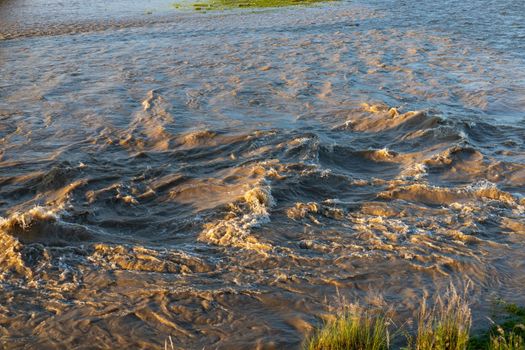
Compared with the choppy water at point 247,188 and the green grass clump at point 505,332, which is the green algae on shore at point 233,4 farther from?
the green grass clump at point 505,332

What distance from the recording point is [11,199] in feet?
32.6

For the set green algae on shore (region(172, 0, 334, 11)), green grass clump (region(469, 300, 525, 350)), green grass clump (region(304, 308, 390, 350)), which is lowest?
green grass clump (region(469, 300, 525, 350))

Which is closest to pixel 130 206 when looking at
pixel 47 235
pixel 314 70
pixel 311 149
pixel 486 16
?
Answer: pixel 47 235

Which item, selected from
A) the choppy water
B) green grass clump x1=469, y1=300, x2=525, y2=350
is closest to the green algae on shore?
the choppy water

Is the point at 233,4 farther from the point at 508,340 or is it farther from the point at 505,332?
the point at 508,340

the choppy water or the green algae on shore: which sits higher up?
the green algae on shore

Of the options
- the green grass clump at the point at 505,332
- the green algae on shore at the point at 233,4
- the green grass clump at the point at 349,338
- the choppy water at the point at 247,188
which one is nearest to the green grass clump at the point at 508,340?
the green grass clump at the point at 505,332

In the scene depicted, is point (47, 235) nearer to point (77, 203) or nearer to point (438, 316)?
point (77, 203)

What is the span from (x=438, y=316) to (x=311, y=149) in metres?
6.00

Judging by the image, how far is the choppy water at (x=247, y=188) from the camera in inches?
Result: 275

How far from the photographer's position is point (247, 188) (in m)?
10.2

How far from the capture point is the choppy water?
698cm

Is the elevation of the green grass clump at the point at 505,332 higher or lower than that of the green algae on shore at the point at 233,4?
lower

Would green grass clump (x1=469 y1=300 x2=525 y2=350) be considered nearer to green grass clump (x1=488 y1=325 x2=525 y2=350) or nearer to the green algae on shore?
green grass clump (x1=488 y1=325 x2=525 y2=350)
